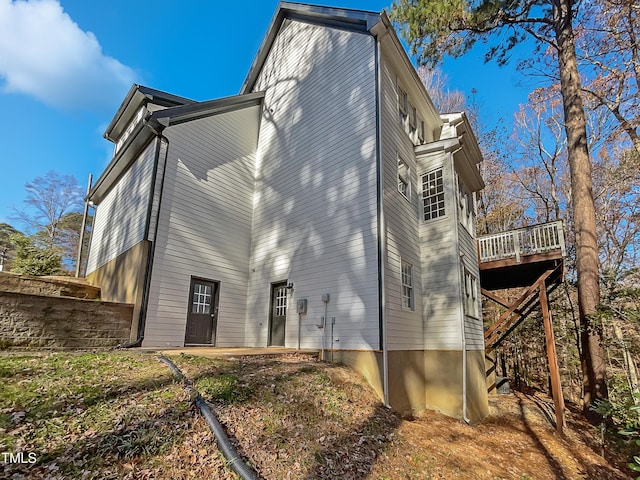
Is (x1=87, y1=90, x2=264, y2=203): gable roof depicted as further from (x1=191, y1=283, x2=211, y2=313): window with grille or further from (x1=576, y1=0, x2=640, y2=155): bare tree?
(x1=576, y1=0, x2=640, y2=155): bare tree

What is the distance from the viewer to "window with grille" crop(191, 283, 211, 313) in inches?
352

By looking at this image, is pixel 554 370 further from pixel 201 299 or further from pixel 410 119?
pixel 201 299

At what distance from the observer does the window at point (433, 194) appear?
9477 millimetres

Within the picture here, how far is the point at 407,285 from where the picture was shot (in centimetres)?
839

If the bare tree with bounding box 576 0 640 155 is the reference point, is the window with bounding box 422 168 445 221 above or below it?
below

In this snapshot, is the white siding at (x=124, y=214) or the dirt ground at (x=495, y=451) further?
the white siding at (x=124, y=214)

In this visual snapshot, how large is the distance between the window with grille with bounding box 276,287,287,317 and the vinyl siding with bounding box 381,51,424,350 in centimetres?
308

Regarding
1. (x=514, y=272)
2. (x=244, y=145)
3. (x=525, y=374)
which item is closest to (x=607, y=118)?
(x=514, y=272)

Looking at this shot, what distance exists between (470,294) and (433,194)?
3.11 m

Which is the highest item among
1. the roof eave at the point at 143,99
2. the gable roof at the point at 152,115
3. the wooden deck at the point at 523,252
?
the roof eave at the point at 143,99

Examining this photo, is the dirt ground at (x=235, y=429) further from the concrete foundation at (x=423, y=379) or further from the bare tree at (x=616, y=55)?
the bare tree at (x=616, y=55)

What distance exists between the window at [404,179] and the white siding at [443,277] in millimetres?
964

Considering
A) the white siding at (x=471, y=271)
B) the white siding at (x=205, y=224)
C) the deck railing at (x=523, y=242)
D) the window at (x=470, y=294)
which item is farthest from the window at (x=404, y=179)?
the white siding at (x=205, y=224)

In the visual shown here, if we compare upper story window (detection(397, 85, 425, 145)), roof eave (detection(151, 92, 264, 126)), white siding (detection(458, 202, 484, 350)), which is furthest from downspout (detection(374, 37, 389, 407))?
roof eave (detection(151, 92, 264, 126))
